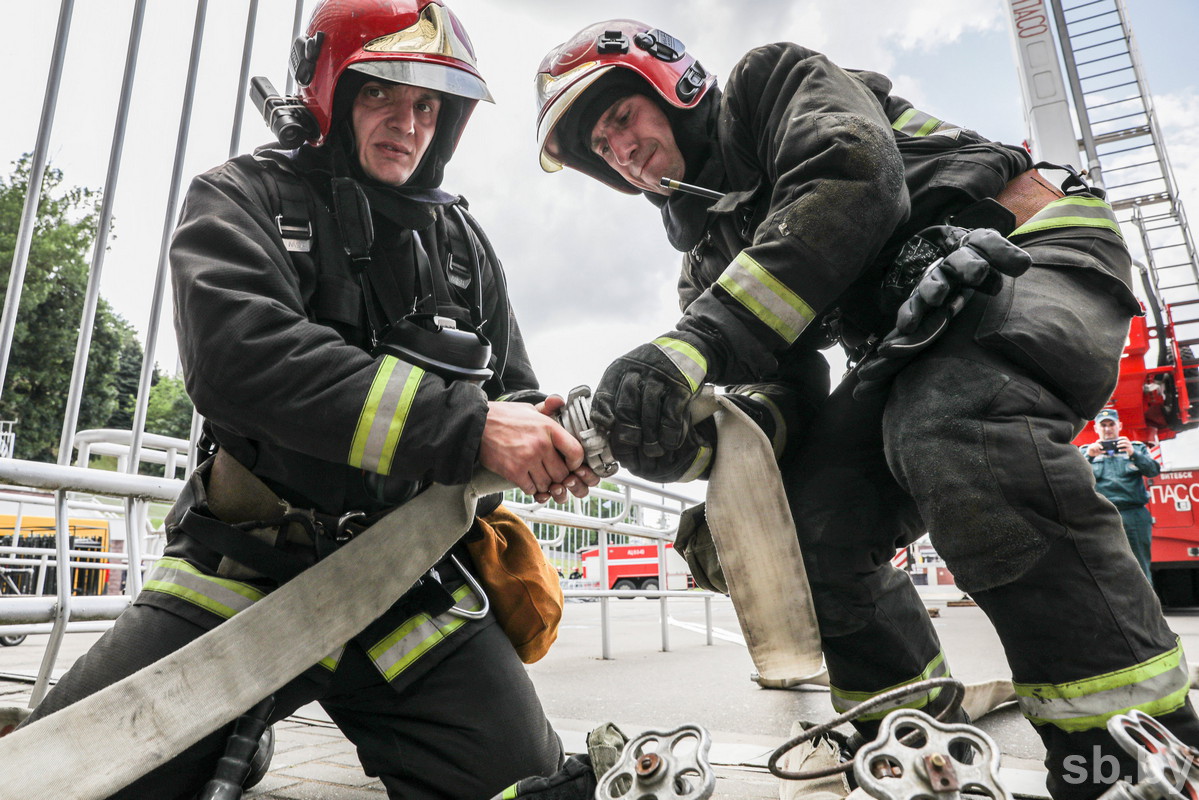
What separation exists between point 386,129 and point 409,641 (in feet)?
4.57

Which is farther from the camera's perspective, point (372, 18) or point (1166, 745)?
point (372, 18)

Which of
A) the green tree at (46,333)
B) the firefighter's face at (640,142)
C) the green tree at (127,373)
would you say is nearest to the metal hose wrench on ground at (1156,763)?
the firefighter's face at (640,142)

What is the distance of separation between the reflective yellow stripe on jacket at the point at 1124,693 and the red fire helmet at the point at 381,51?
6.40 feet

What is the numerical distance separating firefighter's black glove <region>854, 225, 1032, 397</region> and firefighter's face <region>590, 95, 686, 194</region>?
101cm

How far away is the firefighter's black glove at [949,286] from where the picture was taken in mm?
Answer: 1471

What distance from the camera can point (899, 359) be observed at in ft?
5.25

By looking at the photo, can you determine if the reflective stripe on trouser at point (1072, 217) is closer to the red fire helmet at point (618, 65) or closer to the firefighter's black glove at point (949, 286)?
the firefighter's black glove at point (949, 286)

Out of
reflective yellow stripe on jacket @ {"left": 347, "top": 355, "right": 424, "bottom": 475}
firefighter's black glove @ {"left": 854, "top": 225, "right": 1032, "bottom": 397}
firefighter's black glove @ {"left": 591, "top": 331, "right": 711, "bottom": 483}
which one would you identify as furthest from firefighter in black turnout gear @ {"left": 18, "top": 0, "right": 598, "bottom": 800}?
firefighter's black glove @ {"left": 854, "top": 225, "right": 1032, "bottom": 397}

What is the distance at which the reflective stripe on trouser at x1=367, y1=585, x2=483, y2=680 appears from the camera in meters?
1.93

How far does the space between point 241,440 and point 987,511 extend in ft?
5.42

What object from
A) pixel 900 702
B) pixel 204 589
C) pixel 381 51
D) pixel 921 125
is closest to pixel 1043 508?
pixel 900 702

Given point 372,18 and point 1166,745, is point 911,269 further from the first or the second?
point 372,18

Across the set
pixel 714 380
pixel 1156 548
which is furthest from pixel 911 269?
pixel 1156 548

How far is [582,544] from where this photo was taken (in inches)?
310
